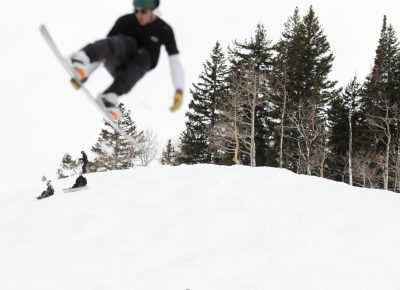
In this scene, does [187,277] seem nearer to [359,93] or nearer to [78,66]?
[78,66]

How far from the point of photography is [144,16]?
15.8 feet

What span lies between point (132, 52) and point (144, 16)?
0.42m

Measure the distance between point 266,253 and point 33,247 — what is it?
670 cm

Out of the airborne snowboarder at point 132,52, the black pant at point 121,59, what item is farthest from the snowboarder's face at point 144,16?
the black pant at point 121,59

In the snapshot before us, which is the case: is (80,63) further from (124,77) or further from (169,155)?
(169,155)

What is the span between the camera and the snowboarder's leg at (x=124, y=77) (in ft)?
15.9

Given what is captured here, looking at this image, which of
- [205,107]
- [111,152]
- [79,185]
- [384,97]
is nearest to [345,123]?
[384,97]

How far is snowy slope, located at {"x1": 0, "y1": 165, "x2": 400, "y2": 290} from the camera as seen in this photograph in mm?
10523

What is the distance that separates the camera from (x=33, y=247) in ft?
42.6

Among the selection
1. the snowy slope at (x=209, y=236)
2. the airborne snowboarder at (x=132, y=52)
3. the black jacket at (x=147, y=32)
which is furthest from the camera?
the snowy slope at (x=209, y=236)

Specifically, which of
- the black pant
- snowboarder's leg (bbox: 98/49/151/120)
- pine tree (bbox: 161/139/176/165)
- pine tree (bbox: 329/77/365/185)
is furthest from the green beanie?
pine tree (bbox: 161/139/176/165)

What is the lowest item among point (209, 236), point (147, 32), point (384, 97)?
point (209, 236)

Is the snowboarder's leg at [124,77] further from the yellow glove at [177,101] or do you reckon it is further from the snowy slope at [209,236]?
the snowy slope at [209,236]

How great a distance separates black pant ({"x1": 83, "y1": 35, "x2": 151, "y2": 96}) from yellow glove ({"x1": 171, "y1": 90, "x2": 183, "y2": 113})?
0.48 meters
